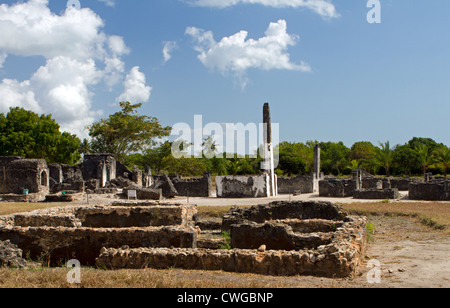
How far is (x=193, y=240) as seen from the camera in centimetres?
967

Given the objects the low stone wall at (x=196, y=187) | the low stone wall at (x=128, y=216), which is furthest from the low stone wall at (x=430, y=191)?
the low stone wall at (x=128, y=216)

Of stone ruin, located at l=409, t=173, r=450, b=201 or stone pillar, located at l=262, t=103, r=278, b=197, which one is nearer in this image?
stone ruin, located at l=409, t=173, r=450, b=201

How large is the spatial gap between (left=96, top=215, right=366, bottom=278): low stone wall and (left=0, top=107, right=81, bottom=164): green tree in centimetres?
4075

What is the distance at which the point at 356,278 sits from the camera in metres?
7.24

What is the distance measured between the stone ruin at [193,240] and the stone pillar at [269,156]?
1656 centimetres

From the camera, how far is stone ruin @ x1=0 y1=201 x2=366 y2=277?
24.9ft

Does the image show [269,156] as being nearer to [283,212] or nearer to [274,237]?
[283,212]

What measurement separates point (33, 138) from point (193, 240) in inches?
1613

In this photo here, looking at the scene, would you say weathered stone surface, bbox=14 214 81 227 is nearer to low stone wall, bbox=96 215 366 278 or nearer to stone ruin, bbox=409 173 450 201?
low stone wall, bbox=96 215 366 278

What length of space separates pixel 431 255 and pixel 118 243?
6770mm

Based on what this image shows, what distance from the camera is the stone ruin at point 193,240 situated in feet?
24.9

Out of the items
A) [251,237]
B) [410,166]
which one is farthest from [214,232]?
[410,166]

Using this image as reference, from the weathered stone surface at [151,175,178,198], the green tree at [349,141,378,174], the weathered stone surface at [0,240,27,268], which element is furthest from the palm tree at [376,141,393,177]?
the weathered stone surface at [0,240,27,268]
